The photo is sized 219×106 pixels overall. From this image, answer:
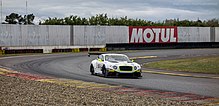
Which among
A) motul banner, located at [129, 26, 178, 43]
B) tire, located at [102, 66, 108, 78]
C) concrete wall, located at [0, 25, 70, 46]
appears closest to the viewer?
tire, located at [102, 66, 108, 78]

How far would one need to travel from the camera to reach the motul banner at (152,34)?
194ft

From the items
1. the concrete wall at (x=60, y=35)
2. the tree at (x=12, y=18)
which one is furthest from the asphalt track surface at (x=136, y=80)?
the tree at (x=12, y=18)

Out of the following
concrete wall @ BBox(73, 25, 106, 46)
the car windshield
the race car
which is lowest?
the race car

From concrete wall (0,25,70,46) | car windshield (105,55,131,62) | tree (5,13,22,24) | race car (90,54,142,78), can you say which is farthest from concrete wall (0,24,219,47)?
tree (5,13,22,24)

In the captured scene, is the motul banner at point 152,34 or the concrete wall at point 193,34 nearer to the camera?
the motul banner at point 152,34

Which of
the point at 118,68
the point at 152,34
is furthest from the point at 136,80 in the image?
the point at 152,34

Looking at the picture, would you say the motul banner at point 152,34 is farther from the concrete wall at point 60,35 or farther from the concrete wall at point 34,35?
the concrete wall at point 34,35

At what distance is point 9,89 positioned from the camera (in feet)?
47.8

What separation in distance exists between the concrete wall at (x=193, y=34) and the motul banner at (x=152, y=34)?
0.91 metres

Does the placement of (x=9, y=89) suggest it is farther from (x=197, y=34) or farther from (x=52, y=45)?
(x=197, y=34)

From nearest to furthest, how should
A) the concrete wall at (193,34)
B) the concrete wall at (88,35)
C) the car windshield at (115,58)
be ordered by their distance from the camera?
the car windshield at (115,58) → the concrete wall at (88,35) → the concrete wall at (193,34)

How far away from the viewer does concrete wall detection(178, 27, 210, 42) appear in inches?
2500

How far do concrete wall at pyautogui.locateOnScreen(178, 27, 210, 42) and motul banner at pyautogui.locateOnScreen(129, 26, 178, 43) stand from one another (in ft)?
2.99

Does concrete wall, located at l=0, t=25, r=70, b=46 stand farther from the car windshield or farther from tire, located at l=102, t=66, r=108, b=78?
tire, located at l=102, t=66, r=108, b=78
